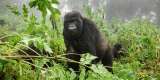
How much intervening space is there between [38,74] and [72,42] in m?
2.36

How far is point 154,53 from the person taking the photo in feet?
18.7

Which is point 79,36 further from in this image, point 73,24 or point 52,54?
point 52,54

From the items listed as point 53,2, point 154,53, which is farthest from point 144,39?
point 53,2

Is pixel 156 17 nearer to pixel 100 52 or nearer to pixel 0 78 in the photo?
pixel 100 52

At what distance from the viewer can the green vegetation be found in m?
2.72

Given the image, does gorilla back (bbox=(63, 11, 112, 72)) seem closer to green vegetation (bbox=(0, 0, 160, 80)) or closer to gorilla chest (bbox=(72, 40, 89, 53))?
gorilla chest (bbox=(72, 40, 89, 53))

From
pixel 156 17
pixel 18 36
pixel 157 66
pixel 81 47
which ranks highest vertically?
pixel 18 36

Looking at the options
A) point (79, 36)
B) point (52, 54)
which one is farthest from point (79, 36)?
point (52, 54)

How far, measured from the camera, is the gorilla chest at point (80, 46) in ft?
16.0

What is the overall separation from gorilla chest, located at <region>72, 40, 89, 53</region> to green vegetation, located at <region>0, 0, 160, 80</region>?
0.17m

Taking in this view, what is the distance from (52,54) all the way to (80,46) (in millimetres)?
434

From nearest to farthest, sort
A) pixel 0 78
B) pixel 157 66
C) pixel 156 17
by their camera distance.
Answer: pixel 0 78, pixel 157 66, pixel 156 17

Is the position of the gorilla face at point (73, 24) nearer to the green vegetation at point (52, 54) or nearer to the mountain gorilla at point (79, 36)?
the mountain gorilla at point (79, 36)

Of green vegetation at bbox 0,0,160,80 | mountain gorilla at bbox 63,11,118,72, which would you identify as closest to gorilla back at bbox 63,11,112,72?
mountain gorilla at bbox 63,11,118,72
